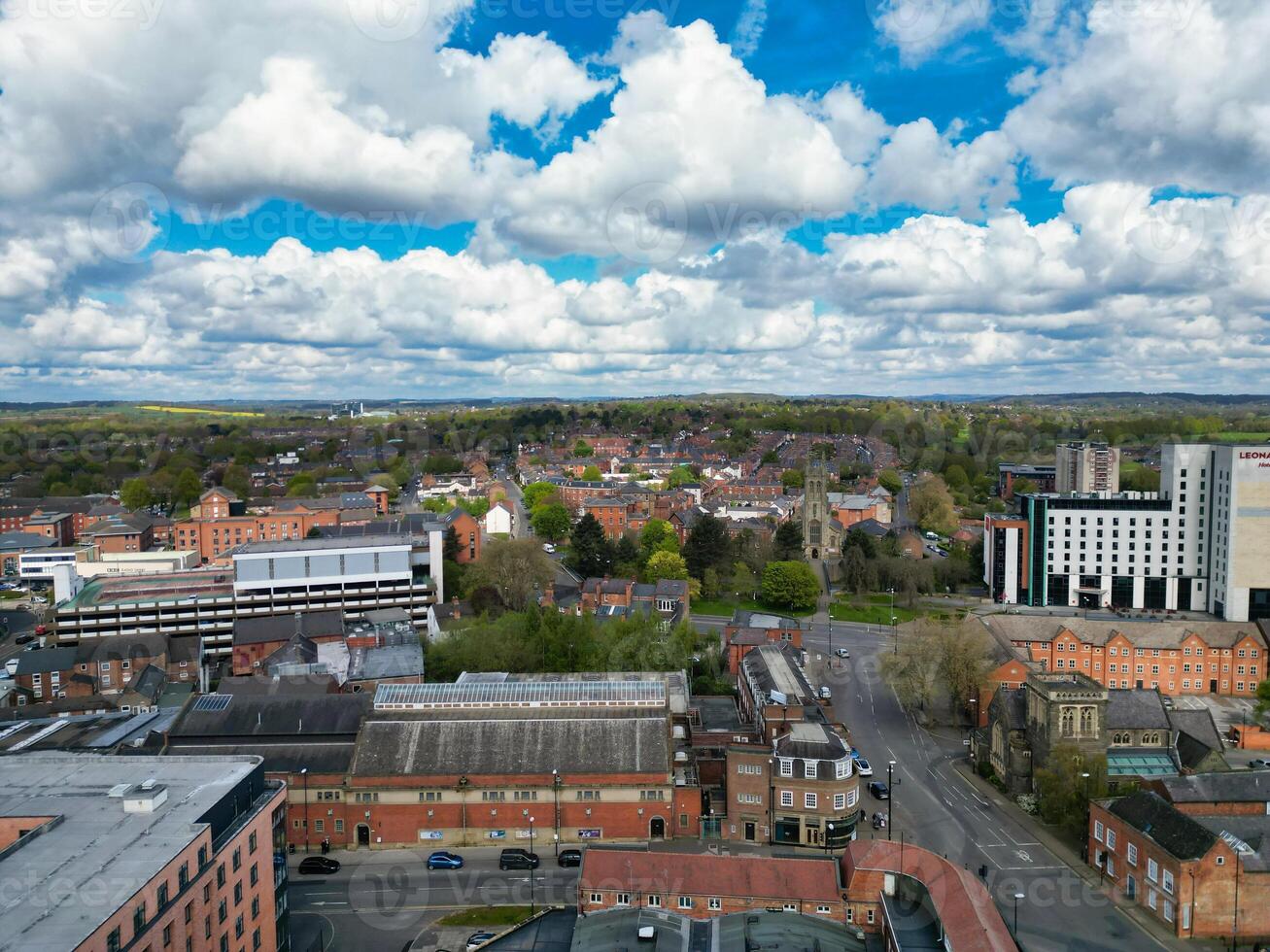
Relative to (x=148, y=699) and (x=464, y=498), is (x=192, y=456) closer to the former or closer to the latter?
(x=464, y=498)

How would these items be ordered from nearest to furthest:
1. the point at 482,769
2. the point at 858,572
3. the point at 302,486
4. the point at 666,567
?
the point at 482,769 → the point at 666,567 → the point at 858,572 → the point at 302,486

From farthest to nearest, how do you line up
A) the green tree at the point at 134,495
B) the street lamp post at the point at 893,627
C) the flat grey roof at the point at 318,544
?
1. the green tree at the point at 134,495
2. the flat grey roof at the point at 318,544
3. the street lamp post at the point at 893,627

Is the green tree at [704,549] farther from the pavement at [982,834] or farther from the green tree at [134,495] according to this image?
the green tree at [134,495]

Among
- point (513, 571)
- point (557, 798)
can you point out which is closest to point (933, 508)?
point (513, 571)

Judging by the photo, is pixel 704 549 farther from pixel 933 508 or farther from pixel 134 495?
pixel 134 495

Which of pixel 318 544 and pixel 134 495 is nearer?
pixel 318 544

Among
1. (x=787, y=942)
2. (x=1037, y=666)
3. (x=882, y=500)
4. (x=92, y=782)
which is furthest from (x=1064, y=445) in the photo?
(x=92, y=782)

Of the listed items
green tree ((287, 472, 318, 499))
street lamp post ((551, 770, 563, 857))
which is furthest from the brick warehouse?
green tree ((287, 472, 318, 499))

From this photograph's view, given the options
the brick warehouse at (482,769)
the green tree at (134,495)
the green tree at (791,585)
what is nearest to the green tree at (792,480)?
the green tree at (791,585)
